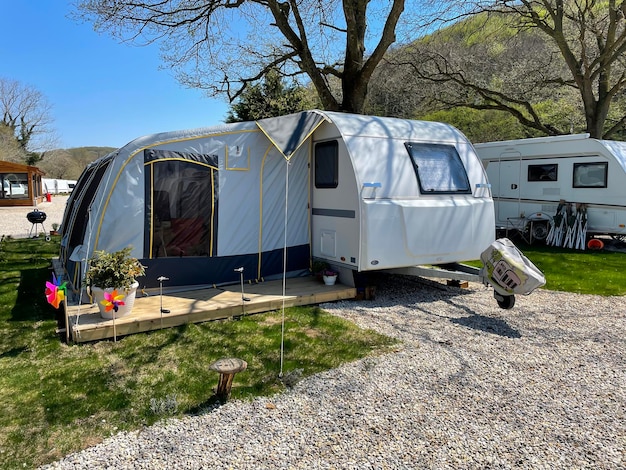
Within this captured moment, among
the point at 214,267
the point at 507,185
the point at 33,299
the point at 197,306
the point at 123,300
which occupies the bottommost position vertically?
the point at 33,299

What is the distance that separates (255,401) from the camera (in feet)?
11.1

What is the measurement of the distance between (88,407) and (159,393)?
487 millimetres

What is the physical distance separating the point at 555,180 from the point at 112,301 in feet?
34.5

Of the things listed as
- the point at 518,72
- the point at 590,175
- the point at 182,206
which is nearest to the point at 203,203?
the point at 182,206

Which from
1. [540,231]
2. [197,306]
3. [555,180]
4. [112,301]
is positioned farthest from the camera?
[540,231]

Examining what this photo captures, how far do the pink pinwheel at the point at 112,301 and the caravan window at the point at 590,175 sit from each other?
1040cm

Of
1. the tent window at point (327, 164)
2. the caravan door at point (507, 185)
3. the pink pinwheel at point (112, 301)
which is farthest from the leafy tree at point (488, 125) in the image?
the pink pinwheel at point (112, 301)

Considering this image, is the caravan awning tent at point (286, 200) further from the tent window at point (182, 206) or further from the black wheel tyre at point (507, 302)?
the black wheel tyre at point (507, 302)

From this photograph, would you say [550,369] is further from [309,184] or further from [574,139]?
[574,139]

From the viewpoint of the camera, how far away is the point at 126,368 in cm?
398

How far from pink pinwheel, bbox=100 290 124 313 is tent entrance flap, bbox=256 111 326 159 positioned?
2.47m

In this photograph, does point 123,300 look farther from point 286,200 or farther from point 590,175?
point 590,175

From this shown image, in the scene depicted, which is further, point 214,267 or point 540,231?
point 540,231

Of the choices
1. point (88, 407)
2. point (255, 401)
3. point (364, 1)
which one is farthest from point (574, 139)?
point (88, 407)
